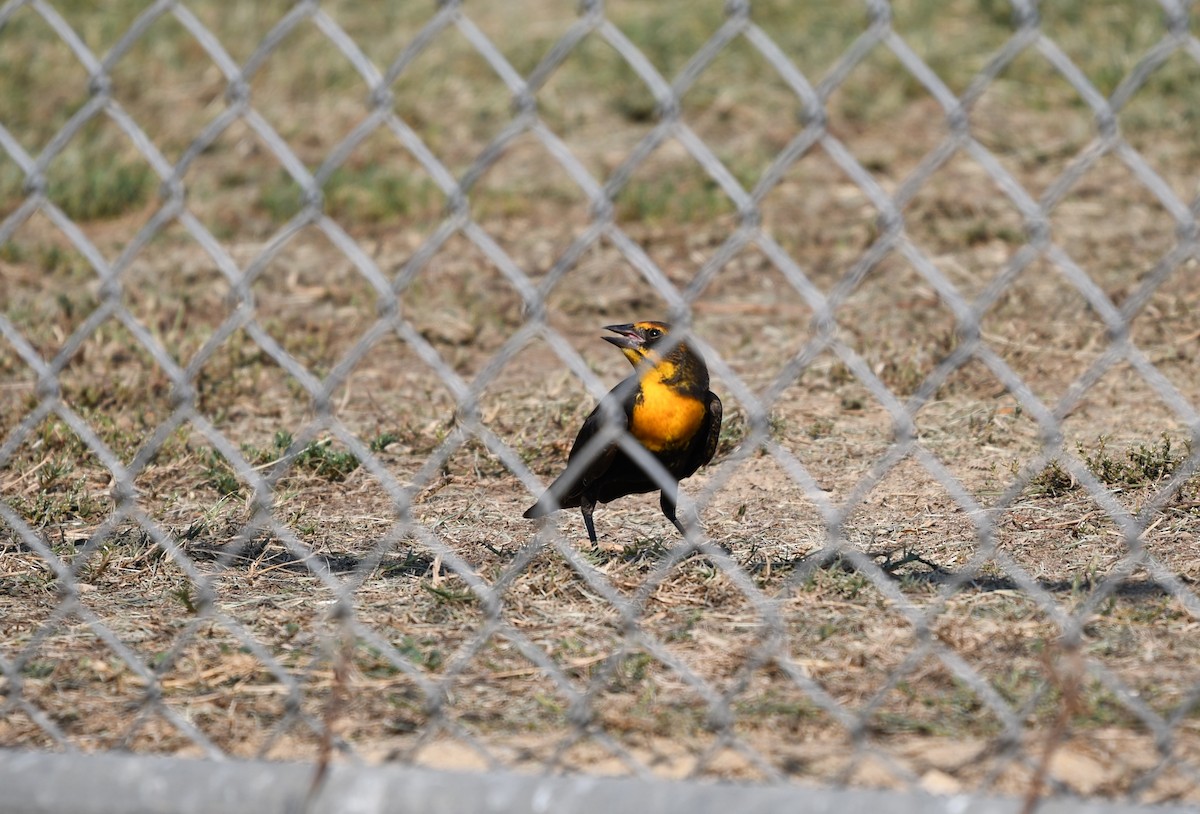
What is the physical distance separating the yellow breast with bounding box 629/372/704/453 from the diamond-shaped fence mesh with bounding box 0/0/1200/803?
0.94 feet

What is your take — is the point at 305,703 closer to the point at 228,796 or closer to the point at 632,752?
the point at 632,752

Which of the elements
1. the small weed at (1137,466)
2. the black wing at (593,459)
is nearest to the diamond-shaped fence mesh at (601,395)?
the small weed at (1137,466)

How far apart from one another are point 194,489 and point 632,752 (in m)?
2.30

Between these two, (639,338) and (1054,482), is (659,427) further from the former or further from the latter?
(1054,482)

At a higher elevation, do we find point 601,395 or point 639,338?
point 601,395

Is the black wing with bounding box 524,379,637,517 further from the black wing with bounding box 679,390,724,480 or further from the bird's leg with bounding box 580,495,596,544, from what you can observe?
the black wing with bounding box 679,390,724,480

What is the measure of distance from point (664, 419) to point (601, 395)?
1.61 metres

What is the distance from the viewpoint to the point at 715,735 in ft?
8.16

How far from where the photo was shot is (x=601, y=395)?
225 centimetres

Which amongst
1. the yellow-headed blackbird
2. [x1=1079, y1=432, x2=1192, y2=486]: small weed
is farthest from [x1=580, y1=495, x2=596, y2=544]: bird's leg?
[x1=1079, y1=432, x2=1192, y2=486]: small weed

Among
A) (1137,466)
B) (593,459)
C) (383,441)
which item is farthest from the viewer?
(383,441)

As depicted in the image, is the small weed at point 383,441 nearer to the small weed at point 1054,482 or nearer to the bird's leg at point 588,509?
the bird's leg at point 588,509

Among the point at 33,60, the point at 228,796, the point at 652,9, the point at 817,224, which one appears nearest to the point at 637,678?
the point at 228,796

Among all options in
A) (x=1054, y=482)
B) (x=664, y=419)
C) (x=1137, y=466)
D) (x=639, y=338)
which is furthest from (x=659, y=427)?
(x=1137, y=466)
